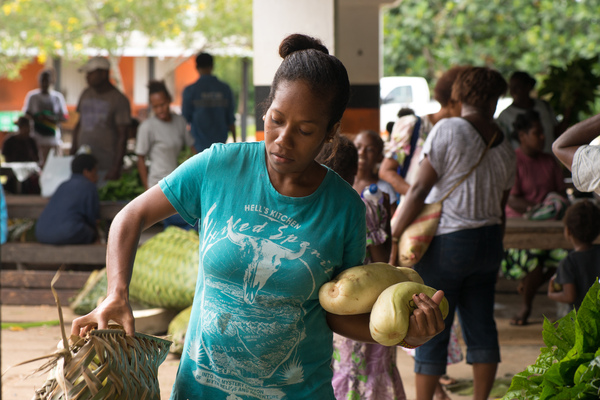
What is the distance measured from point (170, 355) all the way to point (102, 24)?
1350cm

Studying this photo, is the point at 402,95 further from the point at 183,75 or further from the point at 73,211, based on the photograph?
the point at 183,75

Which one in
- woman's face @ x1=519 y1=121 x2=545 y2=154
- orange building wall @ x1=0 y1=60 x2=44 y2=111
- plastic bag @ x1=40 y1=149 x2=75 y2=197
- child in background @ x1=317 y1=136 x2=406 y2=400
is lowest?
child in background @ x1=317 y1=136 x2=406 y2=400

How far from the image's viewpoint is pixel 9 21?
17.2 meters

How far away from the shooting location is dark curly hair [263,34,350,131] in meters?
1.85

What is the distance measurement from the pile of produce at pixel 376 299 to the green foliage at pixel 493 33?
1536 centimetres

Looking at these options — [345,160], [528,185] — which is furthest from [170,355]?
[528,185]

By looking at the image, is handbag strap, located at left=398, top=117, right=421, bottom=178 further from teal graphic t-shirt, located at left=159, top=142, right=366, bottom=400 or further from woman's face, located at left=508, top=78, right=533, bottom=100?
teal graphic t-shirt, located at left=159, top=142, right=366, bottom=400

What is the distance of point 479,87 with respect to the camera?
3.95 meters

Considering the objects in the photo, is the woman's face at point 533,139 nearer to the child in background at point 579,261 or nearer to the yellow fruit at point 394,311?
the child in background at point 579,261

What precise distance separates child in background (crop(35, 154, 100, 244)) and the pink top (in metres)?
4.27

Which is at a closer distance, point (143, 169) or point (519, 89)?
point (519, 89)

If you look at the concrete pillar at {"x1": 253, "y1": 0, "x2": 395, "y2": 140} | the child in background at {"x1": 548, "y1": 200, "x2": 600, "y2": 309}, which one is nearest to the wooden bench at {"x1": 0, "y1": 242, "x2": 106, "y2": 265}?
the concrete pillar at {"x1": 253, "y1": 0, "x2": 395, "y2": 140}

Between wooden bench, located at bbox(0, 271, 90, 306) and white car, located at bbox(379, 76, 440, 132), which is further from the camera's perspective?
Answer: white car, located at bbox(379, 76, 440, 132)

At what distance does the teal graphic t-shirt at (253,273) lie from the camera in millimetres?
1861
